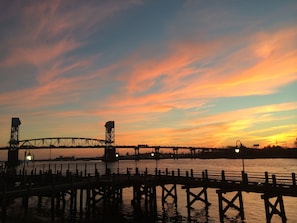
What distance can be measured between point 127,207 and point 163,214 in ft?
20.9

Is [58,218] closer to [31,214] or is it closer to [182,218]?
[31,214]

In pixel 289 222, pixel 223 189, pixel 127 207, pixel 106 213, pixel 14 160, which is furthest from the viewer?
pixel 14 160

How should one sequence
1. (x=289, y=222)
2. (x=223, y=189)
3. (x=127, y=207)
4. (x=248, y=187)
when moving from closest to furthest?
(x=248, y=187)
(x=223, y=189)
(x=289, y=222)
(x=127, y=207)

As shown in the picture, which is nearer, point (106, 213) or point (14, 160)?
point (106, 213)

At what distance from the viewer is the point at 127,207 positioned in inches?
1652

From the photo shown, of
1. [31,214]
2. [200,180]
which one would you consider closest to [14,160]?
[31,214]

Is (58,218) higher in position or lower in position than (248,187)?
lower

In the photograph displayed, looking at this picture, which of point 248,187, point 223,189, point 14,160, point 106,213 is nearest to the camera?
point 248,187

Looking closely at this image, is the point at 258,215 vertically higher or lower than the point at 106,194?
lower

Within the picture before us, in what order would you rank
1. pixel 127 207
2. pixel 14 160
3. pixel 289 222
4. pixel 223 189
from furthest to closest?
pixel 14 160 → pixel 127 207 → pixel 289 222 → pixel 223 189

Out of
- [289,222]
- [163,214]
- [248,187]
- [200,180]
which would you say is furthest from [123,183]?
[289,222]

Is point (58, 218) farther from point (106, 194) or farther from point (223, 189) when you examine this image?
point (223, 189)

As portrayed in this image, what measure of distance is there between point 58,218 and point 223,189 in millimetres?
18665

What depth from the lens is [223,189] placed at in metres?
31.4
